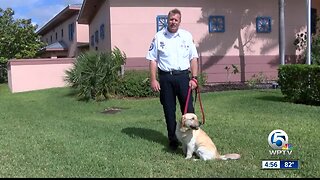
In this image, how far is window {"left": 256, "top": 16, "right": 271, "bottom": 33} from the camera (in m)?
18.4

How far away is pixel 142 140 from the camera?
716cm

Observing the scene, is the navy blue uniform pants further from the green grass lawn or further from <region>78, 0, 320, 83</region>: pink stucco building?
<region>78, 0, 320, 83</region>: pink stucco building

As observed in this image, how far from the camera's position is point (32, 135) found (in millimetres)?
7910

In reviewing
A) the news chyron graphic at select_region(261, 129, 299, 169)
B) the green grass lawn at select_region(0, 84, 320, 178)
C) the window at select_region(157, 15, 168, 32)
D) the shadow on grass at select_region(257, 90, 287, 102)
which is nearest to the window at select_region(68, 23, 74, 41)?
the window at select_region(157, 15, 168, 32)

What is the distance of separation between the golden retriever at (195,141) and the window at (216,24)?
12.5m

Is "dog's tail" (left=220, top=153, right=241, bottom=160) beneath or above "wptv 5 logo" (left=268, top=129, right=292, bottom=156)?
beneath

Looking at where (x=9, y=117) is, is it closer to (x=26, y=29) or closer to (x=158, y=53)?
(x=158, y=53)

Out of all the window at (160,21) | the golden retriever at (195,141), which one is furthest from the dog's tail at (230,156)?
the window at (160,21)

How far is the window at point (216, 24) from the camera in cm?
1808

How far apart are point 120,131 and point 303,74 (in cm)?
525

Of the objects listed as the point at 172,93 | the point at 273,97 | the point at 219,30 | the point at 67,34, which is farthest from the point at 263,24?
the point at 67,34

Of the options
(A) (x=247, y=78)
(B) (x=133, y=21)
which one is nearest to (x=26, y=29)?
(B) (x=133, y=21)

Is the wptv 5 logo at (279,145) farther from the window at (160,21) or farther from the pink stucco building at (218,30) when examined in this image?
the window at (160,21)

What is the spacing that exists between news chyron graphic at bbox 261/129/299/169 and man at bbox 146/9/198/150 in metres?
1.22
